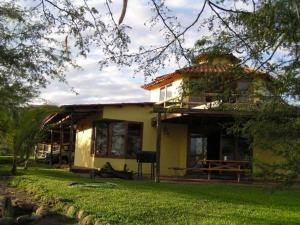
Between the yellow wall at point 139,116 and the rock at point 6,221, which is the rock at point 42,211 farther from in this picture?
the yellow wall at point 139,116

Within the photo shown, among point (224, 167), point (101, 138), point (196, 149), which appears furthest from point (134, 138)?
point (224, 167)

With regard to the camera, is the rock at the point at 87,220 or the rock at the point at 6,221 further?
the rock at the point at 6,221

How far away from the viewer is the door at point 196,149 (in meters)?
26.5

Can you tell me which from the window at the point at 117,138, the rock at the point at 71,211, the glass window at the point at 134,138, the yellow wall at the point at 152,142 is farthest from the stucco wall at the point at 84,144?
the rock at the point at 71,211

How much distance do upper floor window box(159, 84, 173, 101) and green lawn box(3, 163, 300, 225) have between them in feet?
36.1

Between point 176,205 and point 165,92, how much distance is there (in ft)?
52.7

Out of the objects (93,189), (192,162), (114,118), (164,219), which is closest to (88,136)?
(114,118)

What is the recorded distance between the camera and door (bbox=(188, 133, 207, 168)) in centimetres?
2650

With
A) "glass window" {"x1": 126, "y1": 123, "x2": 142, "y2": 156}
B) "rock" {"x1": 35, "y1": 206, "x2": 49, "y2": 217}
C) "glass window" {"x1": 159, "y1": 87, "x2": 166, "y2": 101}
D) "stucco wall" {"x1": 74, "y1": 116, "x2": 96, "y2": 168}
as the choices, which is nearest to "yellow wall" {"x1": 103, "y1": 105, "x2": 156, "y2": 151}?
"glass window" {"x1": 126, "y1": 123, "x2": 142, "y2": 156}

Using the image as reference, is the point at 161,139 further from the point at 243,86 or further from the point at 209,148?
the point at 243,86

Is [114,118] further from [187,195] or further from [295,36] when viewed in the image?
[295,36]

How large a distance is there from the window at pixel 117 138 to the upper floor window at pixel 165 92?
2.28m

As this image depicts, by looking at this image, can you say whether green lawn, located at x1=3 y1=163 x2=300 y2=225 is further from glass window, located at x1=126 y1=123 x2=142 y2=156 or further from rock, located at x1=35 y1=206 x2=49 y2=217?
glass window, located at x1=126 y1=123 x2=142 y2=156

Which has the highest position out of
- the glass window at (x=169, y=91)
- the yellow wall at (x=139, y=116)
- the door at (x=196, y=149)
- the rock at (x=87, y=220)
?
the glass window at (x=169, y=91)
